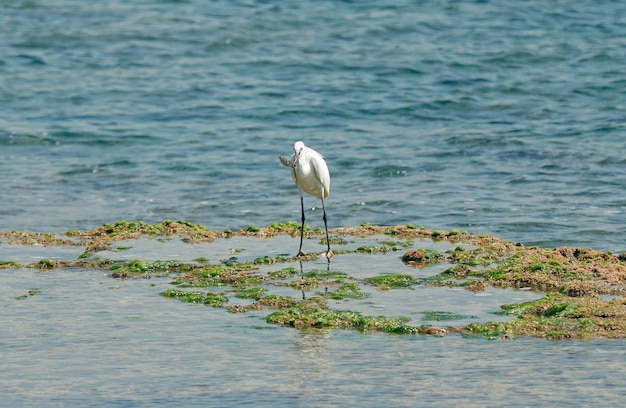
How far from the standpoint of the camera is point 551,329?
328 inches

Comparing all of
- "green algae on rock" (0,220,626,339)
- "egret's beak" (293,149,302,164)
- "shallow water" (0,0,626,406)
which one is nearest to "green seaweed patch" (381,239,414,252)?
"green algae on rock" (0,220,626,339)

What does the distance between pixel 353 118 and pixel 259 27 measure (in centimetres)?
778

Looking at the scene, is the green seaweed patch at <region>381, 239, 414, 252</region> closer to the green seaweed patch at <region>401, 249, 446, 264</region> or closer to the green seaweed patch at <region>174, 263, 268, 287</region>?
the green seaweed patch at <region>401, 249, 446, 264</region>

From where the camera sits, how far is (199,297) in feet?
31.3

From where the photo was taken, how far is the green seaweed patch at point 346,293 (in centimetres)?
952

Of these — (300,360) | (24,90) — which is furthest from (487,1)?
(300,360)

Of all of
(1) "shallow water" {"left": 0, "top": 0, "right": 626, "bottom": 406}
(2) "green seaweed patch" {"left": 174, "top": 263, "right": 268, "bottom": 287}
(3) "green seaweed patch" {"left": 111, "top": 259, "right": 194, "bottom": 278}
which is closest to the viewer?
(1) "shallow water" {"left": 0, "top": 0, "right": 626, "bottom": 406}

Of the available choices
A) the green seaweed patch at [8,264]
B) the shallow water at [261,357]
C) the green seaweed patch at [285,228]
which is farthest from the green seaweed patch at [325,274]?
the green seaweed patch at [8,264]

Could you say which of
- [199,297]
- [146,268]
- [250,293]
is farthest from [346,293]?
[146,268]

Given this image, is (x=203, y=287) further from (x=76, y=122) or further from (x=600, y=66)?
(x=600, y=66)

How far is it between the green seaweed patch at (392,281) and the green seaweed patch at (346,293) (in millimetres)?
198

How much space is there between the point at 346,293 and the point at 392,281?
60cm

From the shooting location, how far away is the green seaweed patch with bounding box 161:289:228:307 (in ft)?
31.0

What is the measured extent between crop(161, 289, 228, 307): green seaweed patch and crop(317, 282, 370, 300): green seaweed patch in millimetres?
916
